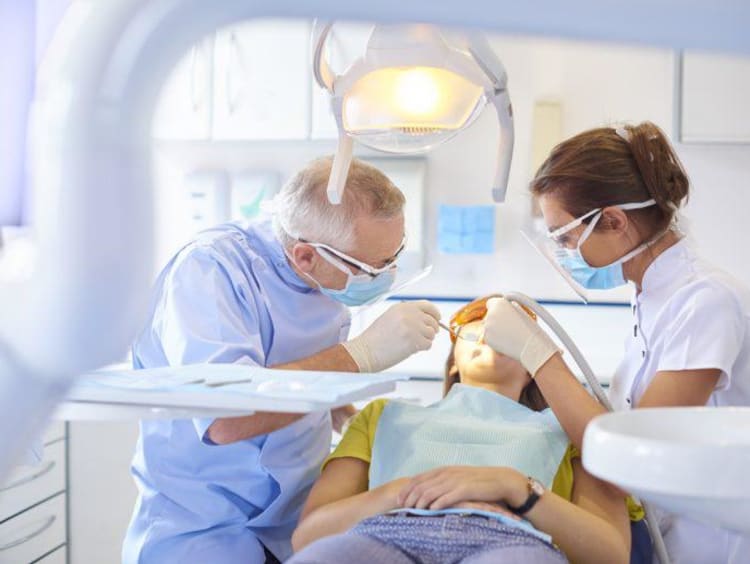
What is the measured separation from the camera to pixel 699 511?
2.35 ft

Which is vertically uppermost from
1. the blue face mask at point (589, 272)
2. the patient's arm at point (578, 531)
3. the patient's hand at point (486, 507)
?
the blue face mask at point (589, 272)

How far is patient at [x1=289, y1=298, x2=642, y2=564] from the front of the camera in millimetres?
1515

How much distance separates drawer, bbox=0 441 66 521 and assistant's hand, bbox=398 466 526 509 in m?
→ 1.58

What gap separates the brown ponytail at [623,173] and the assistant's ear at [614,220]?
0.05ft

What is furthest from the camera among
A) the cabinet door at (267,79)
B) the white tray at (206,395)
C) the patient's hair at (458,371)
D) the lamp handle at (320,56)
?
the cabinet door at (267,79)

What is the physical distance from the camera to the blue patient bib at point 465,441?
5.98 feet

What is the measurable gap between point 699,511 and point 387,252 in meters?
1.30

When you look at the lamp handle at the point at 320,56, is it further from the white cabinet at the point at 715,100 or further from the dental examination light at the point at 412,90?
the white cabinet at the point at 715,100

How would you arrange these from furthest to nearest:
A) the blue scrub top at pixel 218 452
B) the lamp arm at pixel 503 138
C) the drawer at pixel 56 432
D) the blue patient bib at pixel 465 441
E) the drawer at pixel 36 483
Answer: the drawer at pixel 56 432
the drawer at pixel 36 483
the blue patient bib at pixel 465 441
the blue scrub top at pixel 218 452
the lamp arm at pixel 503 138

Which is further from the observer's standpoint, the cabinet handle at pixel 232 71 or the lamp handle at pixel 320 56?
the cabinet handle at pixel 232 71

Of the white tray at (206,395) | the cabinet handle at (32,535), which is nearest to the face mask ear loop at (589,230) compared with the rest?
the white tray at (206,395)

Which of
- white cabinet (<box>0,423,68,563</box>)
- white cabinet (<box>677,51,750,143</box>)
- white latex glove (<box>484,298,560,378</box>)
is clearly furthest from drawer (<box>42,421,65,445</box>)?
white cabinet (<box>677,51,750,143</box>)

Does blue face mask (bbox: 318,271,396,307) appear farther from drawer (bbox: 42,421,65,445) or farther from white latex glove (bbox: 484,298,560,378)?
drawer (bbox: 42,421,65,445)

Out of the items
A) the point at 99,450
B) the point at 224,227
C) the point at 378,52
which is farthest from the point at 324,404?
the point at 99,450
